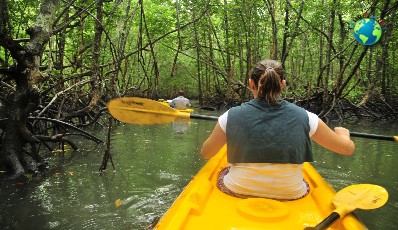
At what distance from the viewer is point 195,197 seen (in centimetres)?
229

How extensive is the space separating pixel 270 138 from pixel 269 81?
35 centimetres

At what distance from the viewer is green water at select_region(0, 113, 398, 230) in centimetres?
333

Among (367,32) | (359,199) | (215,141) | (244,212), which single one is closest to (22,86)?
(215,141)

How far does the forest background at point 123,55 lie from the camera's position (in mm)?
4012

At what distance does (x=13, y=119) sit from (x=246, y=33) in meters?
10.7

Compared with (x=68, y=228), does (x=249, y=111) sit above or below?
above

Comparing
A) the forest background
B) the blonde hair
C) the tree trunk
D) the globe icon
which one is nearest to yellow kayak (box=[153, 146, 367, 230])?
the blonde hair

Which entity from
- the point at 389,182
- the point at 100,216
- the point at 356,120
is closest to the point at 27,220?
the point at 100,216

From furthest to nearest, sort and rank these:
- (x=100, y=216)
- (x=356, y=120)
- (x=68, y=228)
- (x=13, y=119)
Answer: (x=356, y=120)
(x=13, y=119)
(x=100, y=216)
(x=68, y=228)

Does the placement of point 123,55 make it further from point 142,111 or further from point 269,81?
point 269,81

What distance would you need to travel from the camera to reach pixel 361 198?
7.18ft

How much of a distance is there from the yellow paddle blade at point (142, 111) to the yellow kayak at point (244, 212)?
3.51 feet

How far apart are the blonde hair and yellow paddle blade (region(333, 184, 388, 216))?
735 mm

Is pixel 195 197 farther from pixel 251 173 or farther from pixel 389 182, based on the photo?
pixel 389 182
